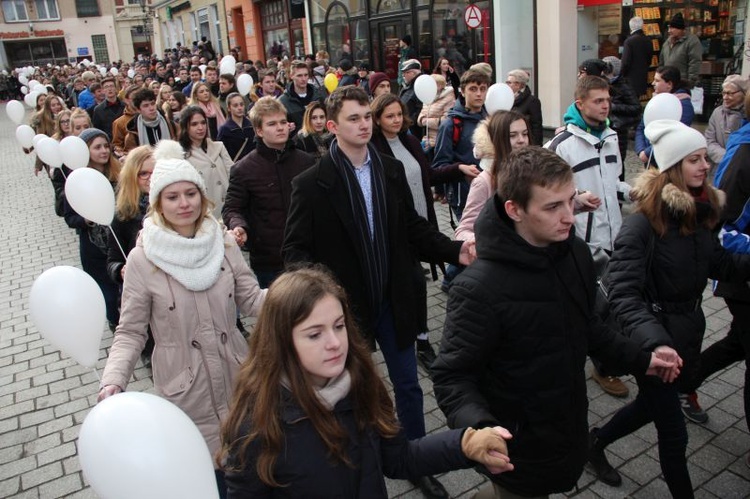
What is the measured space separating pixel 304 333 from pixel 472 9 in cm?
1159

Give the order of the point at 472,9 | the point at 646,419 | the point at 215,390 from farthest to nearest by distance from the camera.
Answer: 1. the point at 472,9
2. the point at 646,419
3. the point at 215,390

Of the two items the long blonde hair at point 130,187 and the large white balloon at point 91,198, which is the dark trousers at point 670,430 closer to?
the long blonde hair at point 130,187

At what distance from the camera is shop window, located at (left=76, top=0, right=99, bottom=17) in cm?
6012

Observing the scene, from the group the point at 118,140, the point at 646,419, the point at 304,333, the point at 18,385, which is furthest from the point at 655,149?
the point at 118,140

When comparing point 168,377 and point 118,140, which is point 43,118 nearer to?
point 118,140

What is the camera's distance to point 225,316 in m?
2.85

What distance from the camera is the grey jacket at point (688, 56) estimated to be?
970cm

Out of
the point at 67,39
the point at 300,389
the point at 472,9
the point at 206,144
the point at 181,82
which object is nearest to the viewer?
the point at 300,389

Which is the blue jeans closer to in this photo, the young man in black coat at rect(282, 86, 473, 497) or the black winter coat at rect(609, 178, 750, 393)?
the young man in black coat at rect(282, 86, 473, 497)

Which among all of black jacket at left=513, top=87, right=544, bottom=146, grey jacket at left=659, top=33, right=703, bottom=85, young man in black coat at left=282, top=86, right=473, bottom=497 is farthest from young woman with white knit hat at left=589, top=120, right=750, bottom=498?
grey jacket at left=659, top=33, right=703, bottom=85

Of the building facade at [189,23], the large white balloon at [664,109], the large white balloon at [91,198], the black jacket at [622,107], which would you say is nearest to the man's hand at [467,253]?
the large white balloon at [91,198]

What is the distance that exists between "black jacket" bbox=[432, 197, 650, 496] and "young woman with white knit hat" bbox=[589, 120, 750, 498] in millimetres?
515

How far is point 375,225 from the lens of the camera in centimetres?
331

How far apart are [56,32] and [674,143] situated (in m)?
67.8
